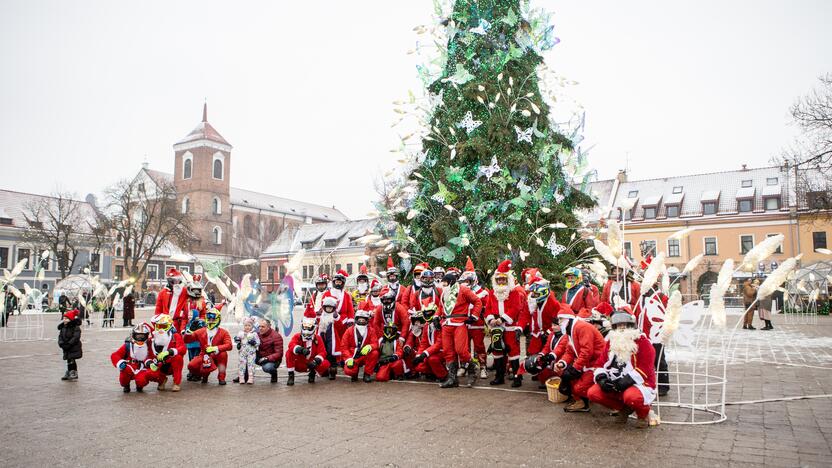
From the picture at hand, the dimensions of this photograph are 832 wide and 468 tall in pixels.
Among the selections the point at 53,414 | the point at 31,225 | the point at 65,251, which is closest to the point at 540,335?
the point at 53,414

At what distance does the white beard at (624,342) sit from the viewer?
634 cm

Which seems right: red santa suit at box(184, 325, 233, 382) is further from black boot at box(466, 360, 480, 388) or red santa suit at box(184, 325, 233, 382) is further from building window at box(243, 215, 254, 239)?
building window at box(243, 215, 254, 239)

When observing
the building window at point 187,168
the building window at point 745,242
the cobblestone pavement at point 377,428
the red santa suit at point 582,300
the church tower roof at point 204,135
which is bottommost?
the cobblestone pavement at point 377,428

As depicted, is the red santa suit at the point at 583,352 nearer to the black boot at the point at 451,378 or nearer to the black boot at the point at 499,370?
the black boot at the point at 499,370

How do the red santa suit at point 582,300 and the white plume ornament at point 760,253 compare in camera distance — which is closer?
the white plume ornament at point 760,253

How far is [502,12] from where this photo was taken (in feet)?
41.0

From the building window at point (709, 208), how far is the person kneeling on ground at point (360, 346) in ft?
142

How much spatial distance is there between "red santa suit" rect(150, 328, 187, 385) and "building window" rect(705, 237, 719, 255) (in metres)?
44.9

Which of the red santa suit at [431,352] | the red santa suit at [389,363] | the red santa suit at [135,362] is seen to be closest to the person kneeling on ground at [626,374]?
the red santa suit at [431,352]

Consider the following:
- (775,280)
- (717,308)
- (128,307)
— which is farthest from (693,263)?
(128,307)

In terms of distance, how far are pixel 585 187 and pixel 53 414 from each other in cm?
1017

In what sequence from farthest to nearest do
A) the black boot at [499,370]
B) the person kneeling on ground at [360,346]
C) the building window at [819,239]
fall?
the building window at [819,239] → the person kneeling on ground at [360,346] → the black boot at [499,370]

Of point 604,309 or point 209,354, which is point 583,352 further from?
point 209,354

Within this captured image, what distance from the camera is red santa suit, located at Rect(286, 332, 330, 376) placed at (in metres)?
9.52
